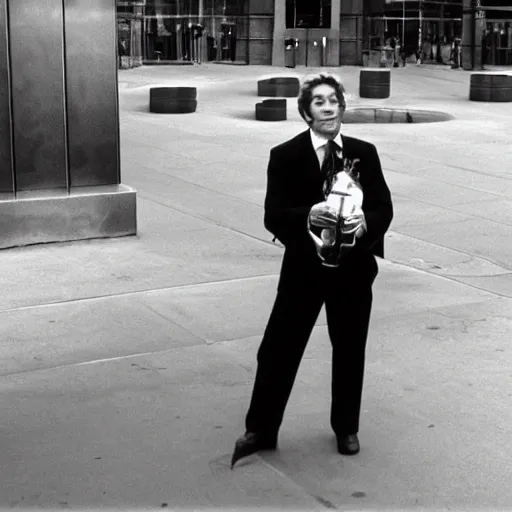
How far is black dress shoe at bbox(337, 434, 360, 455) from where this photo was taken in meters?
4.85

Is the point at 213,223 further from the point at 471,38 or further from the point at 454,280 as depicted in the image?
the point at 471,38

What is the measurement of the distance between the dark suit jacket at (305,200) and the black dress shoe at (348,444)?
80 centimetres

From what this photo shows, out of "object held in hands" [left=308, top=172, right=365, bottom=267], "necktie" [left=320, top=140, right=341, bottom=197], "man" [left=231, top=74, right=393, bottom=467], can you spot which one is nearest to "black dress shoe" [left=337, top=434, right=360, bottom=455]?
"man" [left=231, top=74, right=393, bottom=467]

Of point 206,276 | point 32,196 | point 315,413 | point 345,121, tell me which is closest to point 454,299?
point 206,276

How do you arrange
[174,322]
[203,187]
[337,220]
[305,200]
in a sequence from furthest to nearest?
[203,187]
[174,322]
[305,200]
[337,220]

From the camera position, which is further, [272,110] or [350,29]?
[350,29]

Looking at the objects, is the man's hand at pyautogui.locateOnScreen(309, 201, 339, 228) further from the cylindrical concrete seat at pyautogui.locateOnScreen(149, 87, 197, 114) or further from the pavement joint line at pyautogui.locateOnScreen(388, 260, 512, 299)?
the cylindrical concrete seat at pyautogui.locateOnScreen(149, 87, 197, 114)

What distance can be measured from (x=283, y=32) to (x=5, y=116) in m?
30.9

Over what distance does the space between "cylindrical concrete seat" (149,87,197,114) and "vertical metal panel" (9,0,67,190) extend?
11417mm

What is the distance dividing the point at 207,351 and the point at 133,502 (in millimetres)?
2150

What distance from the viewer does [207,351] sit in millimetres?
6449

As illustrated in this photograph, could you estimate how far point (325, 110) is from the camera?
4496 millimetres

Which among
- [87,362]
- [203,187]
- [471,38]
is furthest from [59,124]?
[471,38]

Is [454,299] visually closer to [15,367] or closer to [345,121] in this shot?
[15,367]
